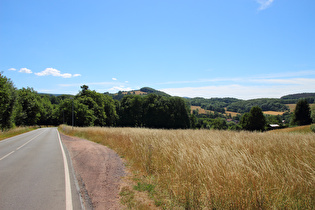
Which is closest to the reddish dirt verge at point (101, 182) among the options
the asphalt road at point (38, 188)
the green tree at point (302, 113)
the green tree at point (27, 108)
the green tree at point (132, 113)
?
the asphalt road at point (38, 188)

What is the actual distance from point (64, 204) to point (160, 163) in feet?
10.6

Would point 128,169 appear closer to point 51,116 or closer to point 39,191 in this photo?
point 39,191

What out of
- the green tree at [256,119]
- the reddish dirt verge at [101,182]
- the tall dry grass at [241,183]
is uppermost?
the tall dry grass at [241,183]

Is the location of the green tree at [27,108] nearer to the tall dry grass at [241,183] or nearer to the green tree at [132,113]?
the green tree at [132,113]

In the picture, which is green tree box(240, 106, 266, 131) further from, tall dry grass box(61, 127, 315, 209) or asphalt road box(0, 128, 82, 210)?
asphalt road box(0, 128, 82, 210)

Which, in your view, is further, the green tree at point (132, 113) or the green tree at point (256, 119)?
the green tree at point (132, 113)

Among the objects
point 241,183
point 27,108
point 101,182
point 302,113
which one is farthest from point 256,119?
point 27,108

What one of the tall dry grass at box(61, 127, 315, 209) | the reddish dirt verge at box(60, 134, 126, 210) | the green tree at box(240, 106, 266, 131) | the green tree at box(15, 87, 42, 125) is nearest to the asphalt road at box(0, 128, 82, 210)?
the reddish dirt verge at box(60, 134, 126, 210)

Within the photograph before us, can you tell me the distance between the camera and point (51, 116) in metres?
93.8

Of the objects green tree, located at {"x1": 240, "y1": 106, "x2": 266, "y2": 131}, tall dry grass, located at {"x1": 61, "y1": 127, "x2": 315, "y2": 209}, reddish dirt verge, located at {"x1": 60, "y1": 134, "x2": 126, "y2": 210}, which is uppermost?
tall dry grass, located at {"x1": 61, "y1": 127, "x2": 315, "y2": 209}

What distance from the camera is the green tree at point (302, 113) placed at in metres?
57.9

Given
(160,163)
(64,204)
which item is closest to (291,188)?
(160,163)

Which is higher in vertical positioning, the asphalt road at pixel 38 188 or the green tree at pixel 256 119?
the asphalt road at pixel 38 188

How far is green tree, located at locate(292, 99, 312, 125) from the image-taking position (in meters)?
57.9
